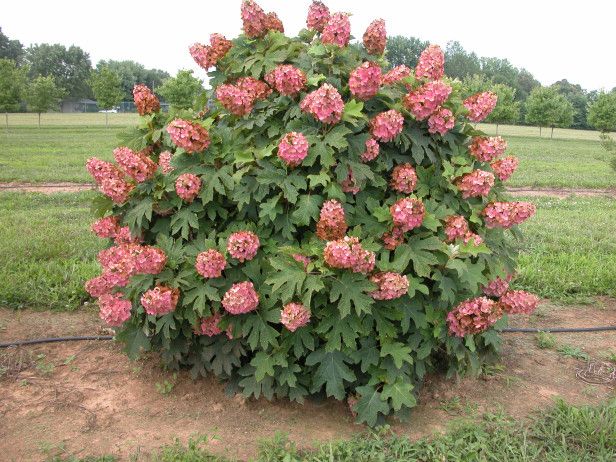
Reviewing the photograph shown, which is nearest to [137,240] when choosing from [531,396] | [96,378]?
[96,378]

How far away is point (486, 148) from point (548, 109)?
4476cm

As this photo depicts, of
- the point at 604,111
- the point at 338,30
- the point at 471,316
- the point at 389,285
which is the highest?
the point at 604,111

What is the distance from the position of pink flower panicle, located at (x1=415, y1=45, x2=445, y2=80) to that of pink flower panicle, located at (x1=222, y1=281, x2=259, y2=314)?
1.63 meters

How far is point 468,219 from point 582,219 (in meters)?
6.12

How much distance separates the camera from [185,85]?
37.8 meters

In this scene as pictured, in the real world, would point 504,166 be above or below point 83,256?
above

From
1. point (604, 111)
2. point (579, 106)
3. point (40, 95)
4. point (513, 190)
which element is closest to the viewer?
point (513, 190)

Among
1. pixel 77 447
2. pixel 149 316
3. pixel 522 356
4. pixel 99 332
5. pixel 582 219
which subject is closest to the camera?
pixel 77 447

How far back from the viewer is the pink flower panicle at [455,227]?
3125mm

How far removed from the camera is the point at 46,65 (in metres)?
77.8

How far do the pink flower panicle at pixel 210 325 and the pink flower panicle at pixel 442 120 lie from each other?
5.14ft

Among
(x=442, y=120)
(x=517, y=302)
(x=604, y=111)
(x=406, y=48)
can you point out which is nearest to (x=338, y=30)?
(x=442, y=120)

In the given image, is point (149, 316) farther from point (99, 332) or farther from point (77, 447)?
point (99, 332)

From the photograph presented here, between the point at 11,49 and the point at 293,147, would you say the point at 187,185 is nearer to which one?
the point at 293,147
